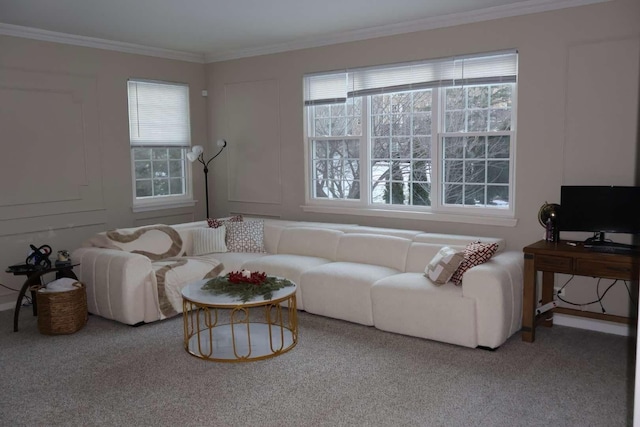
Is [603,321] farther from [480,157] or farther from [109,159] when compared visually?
[109,159]

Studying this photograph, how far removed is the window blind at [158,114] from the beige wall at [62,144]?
0.44 feet

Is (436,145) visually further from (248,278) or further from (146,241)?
(146,241)

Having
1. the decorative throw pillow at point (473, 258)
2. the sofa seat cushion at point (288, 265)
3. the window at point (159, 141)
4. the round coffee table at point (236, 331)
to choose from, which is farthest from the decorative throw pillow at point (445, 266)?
the window at point (159, 141)

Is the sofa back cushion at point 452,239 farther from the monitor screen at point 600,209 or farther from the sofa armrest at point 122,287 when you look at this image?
the sofa armrest at point 122,287

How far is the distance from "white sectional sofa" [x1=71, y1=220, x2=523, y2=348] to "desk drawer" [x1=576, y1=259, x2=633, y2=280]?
1.60 feet

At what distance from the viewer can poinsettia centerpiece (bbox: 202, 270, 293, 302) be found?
3900 mm

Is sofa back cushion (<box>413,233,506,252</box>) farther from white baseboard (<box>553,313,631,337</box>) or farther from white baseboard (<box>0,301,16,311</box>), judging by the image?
white baseboard (<box>0,301,16,311</box>)

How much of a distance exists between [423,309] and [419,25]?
265cm

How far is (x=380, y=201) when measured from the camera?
5820mm

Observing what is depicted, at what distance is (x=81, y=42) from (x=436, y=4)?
140 inches

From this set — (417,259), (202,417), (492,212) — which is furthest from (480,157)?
(202,417)

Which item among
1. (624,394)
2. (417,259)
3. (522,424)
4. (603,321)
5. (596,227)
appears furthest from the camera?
(417,259)

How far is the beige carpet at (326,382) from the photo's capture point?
312 cm

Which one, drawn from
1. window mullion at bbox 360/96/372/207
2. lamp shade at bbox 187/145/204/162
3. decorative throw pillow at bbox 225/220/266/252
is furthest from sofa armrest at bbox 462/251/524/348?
lamp shade at bbox 187/145/204/162
